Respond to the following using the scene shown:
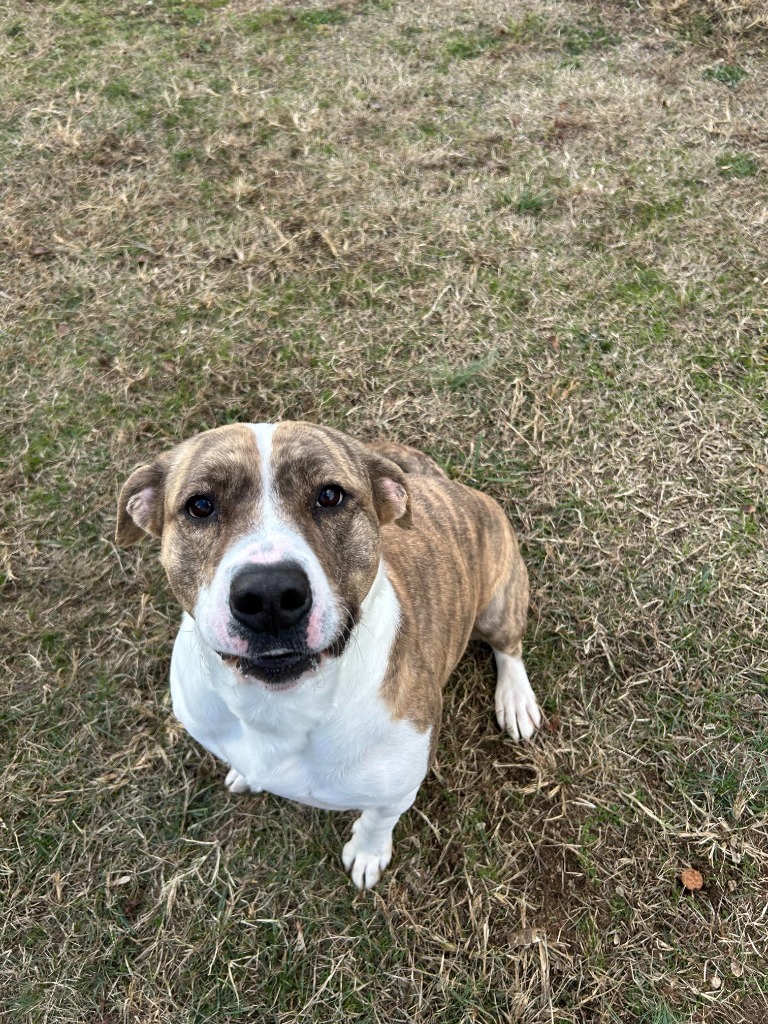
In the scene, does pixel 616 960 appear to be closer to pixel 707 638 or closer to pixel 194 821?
pixel 707 638

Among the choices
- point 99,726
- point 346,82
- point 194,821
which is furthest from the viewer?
point 346,82

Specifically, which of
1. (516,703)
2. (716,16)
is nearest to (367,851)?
(516,703)

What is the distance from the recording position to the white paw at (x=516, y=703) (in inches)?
142

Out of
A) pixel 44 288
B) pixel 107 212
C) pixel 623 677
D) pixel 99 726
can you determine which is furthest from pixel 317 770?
pixel 107 212

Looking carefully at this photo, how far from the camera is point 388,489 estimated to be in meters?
2.62

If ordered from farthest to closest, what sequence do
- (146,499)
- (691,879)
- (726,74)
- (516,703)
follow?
(726,74), (516,703), (691,879), (146,499)

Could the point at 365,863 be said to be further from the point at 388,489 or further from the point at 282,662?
the point at 388,489

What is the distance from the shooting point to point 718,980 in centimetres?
307

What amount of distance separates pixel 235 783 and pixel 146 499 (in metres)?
1.64

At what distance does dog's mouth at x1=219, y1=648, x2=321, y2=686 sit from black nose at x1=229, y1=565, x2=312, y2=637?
131mm

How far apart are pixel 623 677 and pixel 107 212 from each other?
522 centimetres

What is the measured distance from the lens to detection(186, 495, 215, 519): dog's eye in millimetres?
2277

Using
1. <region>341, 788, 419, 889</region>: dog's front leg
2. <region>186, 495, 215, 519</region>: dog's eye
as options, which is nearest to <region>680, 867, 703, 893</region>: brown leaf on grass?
<region>341, 788, 419, 889</region>: dog's front leg

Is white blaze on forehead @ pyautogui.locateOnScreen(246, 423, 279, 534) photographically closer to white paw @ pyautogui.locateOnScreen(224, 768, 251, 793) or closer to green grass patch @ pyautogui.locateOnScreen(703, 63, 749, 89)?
white paw @ pyautogui.locateOnScreen(224, 768, 251, 793)
